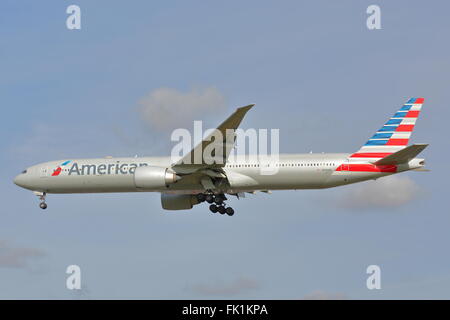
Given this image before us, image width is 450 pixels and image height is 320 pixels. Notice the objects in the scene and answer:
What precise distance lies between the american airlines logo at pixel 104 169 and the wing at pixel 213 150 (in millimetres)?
3284

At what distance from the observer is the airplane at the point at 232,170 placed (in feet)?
133

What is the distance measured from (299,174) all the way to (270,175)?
157 centimetres

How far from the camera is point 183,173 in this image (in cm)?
4125

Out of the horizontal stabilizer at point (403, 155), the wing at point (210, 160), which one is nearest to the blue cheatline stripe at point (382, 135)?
the horizontal stabilizer at point (403, 155)

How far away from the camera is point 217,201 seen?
142ft

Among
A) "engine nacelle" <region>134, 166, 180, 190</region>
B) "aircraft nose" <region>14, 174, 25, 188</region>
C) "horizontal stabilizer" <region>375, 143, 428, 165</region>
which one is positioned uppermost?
"aircraft nose" <region>14, 174, 25, 188</region>

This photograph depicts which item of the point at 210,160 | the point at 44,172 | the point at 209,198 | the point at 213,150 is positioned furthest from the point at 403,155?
the point at 44,172

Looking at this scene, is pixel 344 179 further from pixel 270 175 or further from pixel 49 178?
pixel 49 178

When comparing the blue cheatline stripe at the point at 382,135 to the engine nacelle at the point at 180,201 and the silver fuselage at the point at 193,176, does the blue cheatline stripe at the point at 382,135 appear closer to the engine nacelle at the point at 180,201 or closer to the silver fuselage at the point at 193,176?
the silver fuselage at the point at 193,176

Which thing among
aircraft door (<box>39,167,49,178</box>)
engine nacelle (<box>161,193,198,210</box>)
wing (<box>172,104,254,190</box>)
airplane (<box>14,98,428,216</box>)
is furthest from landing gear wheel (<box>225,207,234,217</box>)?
aircraft door (<box>39,167,49,178</box>)

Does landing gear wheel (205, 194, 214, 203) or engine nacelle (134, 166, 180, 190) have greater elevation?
engine nacelle (134, 166, 180, 190)

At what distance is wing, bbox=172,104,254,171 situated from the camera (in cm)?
3866

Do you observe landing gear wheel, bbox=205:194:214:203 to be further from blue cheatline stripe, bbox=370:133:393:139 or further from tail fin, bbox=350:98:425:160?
blue cheatline stripe, bbox=370:133:393:139

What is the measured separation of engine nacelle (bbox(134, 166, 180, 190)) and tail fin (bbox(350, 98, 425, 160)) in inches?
399
